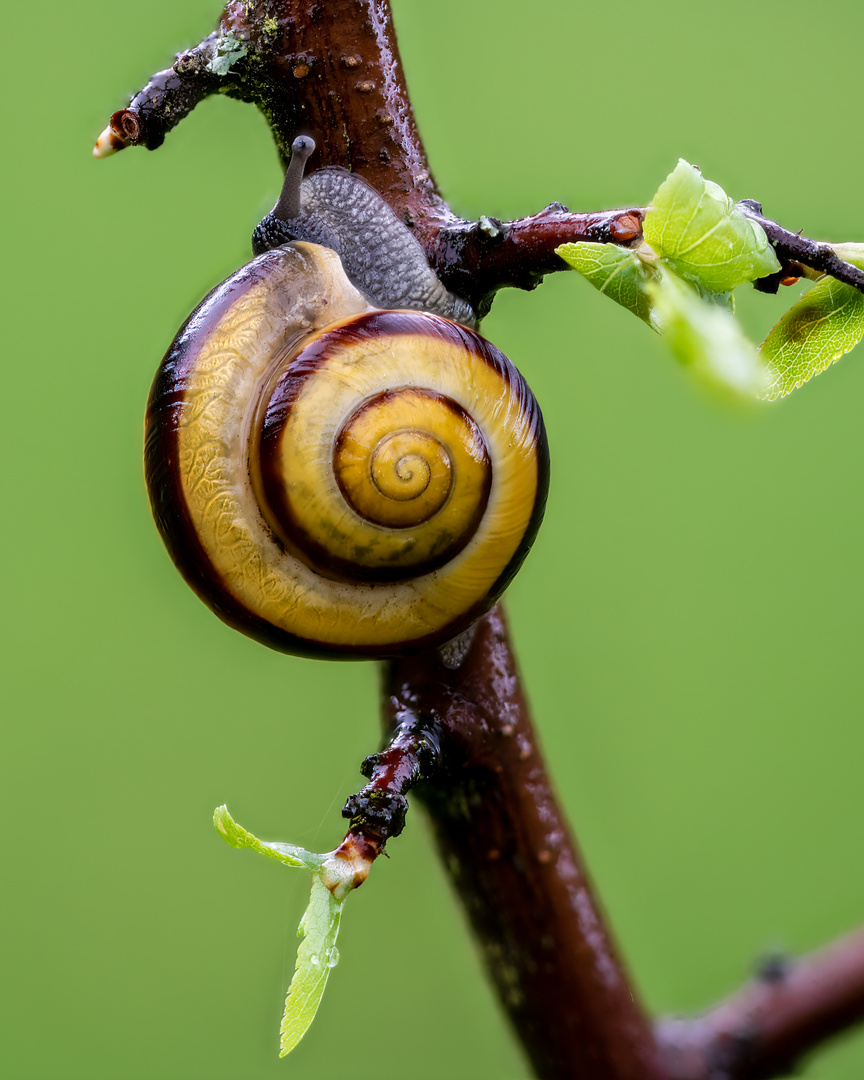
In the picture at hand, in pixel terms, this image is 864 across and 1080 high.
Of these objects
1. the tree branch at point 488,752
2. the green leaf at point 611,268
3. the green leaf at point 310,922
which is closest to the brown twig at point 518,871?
the tree branch at point 488,752

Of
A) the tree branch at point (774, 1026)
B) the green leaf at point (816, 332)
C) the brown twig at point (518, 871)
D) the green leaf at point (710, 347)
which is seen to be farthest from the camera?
the tree branch at point (774, 1026)

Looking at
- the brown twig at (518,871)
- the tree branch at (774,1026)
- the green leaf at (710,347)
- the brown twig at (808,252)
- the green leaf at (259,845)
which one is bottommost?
the tree branch at (774,1026)

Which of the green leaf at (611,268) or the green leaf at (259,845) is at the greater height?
the green leaf at (611,268)

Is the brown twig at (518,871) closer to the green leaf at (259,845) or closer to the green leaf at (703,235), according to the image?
the green leaf at (259,845)

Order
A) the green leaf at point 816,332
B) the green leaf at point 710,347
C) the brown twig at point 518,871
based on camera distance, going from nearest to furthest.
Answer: the green leaf at point 710,347, the green leaf at point 816,332, the brown twig at point 518,871

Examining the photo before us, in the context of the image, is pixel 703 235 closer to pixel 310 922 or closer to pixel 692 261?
pixel 692 261

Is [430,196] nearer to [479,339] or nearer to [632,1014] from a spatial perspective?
[479,339]

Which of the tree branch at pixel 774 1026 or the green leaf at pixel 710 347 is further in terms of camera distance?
the tree branch at pixel 774 1026

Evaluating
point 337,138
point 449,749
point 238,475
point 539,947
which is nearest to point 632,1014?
point 539,947
